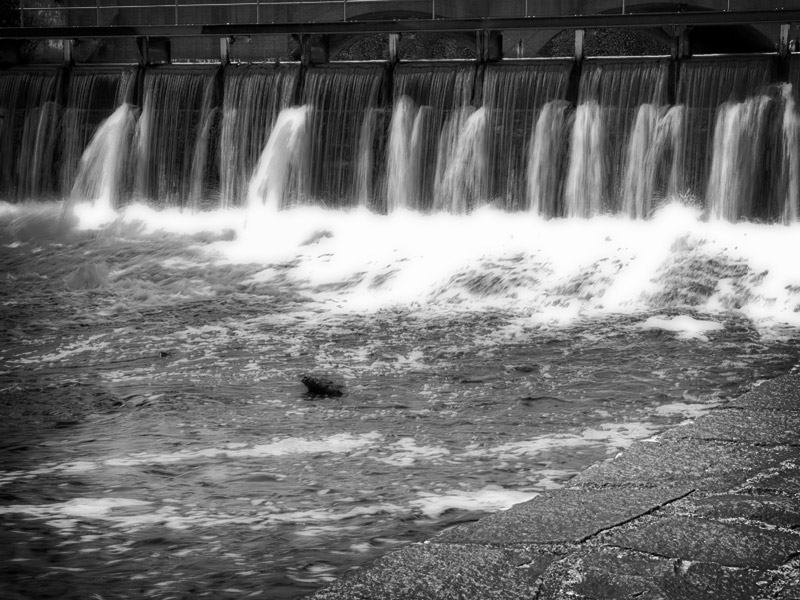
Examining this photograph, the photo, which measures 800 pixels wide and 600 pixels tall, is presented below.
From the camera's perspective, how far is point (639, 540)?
12.0ft

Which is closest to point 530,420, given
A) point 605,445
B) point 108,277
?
point 605,445

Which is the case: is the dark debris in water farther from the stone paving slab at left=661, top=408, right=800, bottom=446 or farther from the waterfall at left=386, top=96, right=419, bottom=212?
the waterfall at left=386, top=96, right=419, bottom=212

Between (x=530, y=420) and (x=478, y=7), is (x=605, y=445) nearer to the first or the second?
(x=530, y=420)

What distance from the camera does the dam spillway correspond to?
1548cm

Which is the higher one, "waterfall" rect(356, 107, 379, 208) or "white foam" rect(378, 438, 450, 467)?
"waterfall" rect(356, 107, 379, 208)

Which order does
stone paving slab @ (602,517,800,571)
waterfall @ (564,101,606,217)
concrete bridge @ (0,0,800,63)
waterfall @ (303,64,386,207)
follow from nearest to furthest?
stone paving slab @ (602,517,800,571) < waterfall @ (564,101,606,217) < waterfall @ (303,64,386,207) < concrete bridge @ (0,0,800,63)

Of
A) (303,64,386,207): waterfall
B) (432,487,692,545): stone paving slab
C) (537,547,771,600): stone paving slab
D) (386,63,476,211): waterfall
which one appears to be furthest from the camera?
(303,64,386,207): waterfall

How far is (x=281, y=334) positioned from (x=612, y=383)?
3423mm

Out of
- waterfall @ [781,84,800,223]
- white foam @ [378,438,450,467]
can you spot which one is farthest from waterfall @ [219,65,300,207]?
white foam @ [378,438,450,467]

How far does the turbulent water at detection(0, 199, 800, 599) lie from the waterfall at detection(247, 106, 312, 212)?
0.40 metres

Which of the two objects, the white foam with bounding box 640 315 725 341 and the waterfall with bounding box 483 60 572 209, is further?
the waterfall with bounding box 483 60 572 209

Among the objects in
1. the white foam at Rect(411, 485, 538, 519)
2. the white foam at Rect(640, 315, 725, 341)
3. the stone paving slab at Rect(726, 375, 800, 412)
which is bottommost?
the white foam at Rect(411, 485, 538, 519)

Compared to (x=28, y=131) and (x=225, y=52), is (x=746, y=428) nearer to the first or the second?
(x=225, y=52)

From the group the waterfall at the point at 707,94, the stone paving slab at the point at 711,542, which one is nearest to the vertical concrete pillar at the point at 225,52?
the waterfall at the point at 707,94
